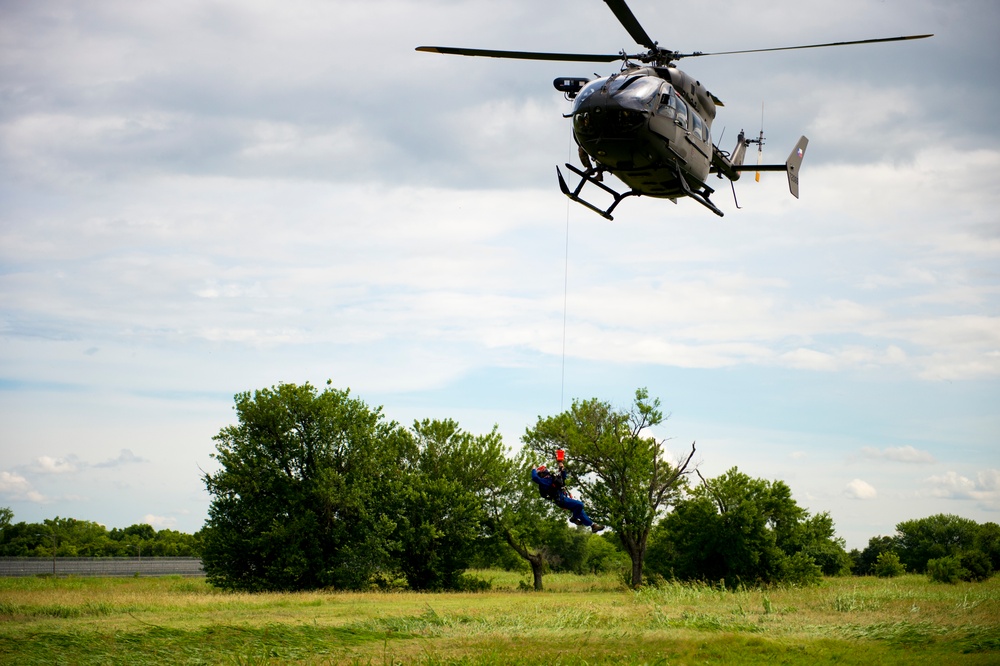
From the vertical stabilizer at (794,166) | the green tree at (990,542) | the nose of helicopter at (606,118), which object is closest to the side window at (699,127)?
the nose of helicopter at (606,118)

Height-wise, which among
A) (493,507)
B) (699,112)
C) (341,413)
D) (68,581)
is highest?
(699,112)

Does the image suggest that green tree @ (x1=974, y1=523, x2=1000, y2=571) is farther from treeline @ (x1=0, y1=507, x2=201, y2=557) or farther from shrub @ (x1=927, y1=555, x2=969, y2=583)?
treeline @ (x1=0, y1=507, x2=201, y2=557)

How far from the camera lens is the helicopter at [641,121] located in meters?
15.4

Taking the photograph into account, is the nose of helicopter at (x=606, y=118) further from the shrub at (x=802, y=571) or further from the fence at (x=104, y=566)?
the fence at (x=104, y=566)

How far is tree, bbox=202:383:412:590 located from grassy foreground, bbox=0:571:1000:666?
11.5 meters

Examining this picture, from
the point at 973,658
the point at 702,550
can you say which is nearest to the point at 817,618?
the point at 973,658

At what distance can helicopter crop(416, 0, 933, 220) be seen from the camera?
50.7 feet

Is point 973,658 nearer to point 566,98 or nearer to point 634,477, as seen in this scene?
point 566,98

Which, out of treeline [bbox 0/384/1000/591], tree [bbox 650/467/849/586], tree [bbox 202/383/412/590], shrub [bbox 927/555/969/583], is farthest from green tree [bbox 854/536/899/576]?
tree [bbox 202/383/412/590]

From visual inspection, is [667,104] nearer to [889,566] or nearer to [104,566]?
[889,566]

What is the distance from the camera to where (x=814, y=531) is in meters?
47.5

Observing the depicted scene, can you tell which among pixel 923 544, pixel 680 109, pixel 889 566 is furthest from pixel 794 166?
pixel 923 544

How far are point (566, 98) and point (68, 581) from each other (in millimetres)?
37071

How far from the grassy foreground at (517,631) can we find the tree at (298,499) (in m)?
11.5
